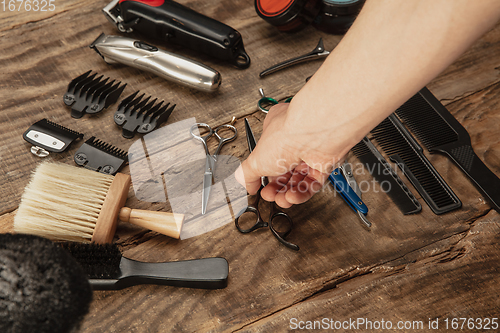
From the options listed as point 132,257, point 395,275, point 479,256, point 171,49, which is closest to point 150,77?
point 171,49

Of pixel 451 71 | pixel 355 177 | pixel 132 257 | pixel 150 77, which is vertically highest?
pixel 451 71

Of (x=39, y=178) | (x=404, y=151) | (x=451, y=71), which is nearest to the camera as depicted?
(x=39, y=178)

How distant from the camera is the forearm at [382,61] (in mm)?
432

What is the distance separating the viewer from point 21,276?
1.47 feet

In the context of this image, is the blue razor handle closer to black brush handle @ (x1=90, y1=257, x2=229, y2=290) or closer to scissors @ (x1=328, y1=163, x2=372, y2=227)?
scissors @ (x1=328, y1=163, x2=372, y2=227)

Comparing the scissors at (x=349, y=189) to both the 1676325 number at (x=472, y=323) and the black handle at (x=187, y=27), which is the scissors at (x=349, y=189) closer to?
the 1676325 number at (x=472, y=323)

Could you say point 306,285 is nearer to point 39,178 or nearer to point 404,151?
point 404,151

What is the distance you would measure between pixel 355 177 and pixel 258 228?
282 mm

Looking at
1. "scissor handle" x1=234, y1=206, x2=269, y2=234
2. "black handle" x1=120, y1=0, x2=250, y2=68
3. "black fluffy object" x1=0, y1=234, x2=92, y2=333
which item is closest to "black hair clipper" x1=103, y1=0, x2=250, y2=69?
"black handle" x1=120, y1=0, x2=250, y2=68

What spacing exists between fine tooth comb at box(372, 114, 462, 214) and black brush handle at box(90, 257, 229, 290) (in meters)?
0.52

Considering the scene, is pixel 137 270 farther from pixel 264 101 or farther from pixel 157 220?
pixel 264 101

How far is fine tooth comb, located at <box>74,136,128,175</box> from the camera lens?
800 mm

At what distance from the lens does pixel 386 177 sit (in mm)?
868

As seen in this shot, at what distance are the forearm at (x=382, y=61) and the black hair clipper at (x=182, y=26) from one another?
1.52 ft
